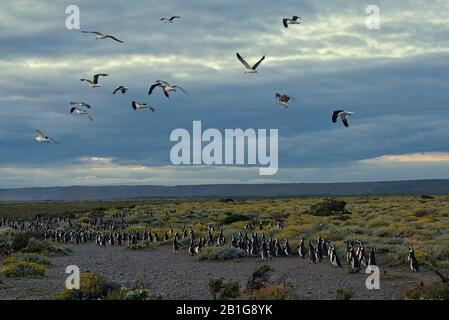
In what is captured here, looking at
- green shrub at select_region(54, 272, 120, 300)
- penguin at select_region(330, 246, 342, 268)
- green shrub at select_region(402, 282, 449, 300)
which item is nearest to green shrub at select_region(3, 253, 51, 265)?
green shrub at select_region(54, 272, 120, 300)

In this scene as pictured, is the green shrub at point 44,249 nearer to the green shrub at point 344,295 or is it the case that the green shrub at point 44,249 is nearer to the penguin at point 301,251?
the penguin at point 301,251

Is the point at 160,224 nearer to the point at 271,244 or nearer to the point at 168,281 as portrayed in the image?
the point at 271,244

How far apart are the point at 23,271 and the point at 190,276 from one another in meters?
5.83

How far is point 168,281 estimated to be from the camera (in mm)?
21094

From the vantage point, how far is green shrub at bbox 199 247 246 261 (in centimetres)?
2753

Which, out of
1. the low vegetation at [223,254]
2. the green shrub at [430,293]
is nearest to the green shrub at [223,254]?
the low vegetation at [223,254]

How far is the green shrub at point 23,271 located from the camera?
21359 millimetres

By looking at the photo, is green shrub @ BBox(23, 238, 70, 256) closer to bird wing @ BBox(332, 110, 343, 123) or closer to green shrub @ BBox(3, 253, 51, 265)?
green shrub @ BBox(3, 253, 51, 265)

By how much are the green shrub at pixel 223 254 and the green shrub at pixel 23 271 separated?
25.8ft

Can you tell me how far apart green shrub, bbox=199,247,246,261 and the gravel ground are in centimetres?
65

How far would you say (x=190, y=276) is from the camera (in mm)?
22531

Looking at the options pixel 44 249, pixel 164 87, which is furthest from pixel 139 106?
pixel 44 249

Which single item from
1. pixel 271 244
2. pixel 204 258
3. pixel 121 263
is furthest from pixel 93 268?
pixel 271 244

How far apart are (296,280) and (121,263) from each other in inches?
385
